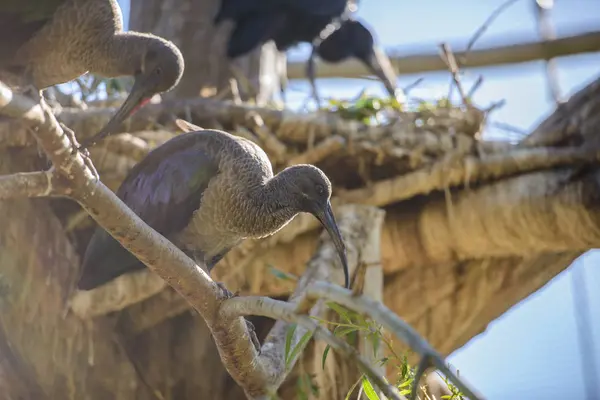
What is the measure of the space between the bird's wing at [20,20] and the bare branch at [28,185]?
4.29 ft

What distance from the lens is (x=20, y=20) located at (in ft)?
11.8

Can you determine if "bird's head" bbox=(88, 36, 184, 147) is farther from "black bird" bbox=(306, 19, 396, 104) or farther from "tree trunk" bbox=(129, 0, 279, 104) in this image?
"black bird" bbox=(306, 19, 396, 104)

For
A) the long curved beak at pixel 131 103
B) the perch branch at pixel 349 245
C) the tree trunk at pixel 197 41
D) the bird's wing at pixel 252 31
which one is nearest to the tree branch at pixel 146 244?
the perch branch at pixel 349 245

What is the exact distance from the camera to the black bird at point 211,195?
3.48 meters

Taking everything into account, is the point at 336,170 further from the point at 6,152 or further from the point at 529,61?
the point at 529,61

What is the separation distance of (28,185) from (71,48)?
4.31 ft

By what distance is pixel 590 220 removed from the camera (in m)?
4.41

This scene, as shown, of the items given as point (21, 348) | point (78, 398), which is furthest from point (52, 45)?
point (78, 398)

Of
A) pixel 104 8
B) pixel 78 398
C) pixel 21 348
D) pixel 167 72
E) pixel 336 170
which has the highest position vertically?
pixel 104 8

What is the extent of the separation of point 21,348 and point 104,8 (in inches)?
60.8

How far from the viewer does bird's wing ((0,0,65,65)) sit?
3.58 meters

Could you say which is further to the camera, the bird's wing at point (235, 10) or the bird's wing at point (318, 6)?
the bird's wing at point (318, 6)

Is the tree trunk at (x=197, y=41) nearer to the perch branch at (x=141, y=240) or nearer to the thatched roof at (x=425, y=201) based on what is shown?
the thatched roof at (x=425, y=201)

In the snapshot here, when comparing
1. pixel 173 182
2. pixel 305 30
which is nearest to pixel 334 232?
pixel 173 182
